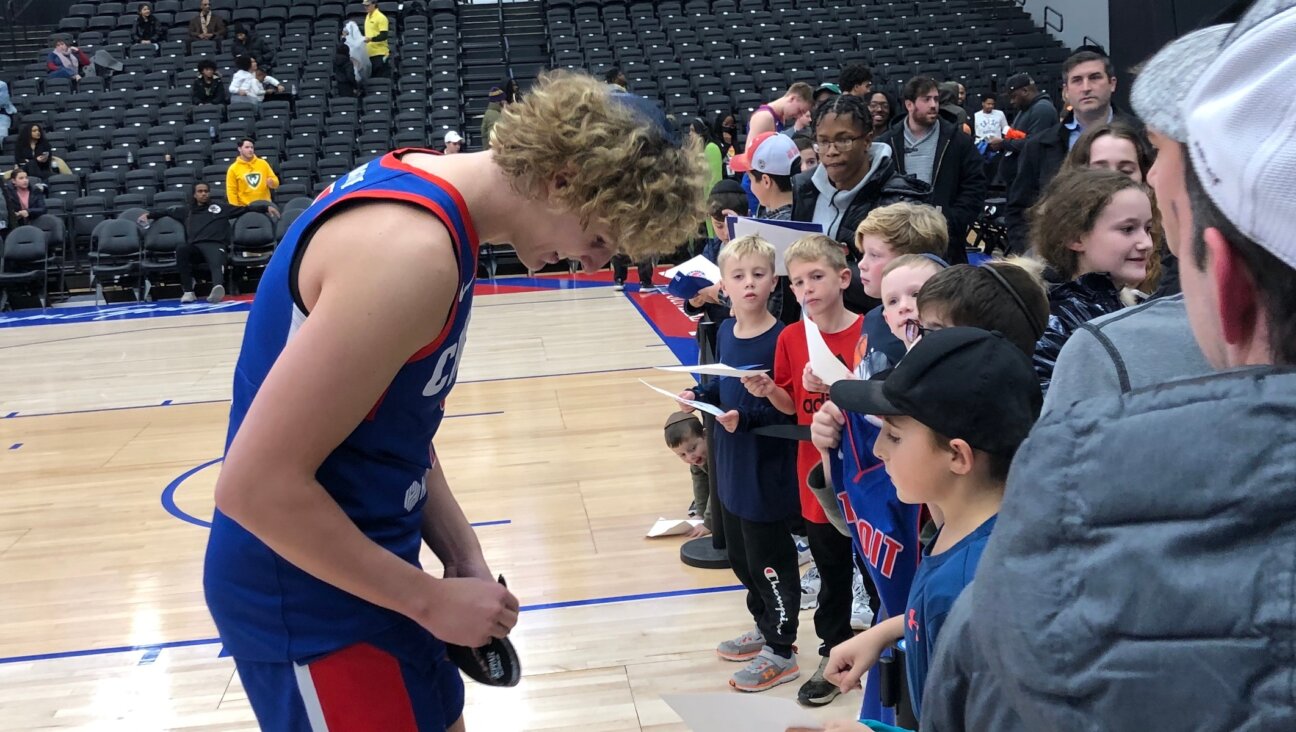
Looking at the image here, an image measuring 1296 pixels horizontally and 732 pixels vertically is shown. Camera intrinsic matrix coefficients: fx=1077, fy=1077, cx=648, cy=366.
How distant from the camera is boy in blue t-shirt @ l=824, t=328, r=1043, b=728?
1456mm

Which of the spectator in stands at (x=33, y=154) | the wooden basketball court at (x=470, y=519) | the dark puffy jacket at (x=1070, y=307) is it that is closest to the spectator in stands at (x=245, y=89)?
the spectator in stands at (x=33, y=154)

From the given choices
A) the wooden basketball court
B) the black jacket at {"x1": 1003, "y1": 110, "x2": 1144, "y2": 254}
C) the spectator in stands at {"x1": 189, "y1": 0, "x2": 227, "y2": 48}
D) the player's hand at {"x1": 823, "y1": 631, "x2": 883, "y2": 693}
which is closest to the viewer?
the player's hand at {"x1": 823, "y1": 631, "x2": 883, "y2": 693}

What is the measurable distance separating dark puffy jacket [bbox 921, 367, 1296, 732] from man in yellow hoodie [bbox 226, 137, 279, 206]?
1220cm

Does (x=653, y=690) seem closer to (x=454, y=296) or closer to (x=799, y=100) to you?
(x=454, y=296)

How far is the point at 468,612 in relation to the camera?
1415mm

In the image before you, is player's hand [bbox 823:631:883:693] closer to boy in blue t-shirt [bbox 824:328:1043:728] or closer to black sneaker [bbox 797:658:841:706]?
boy in blue t-shirt [bbox 824:328:1043:728]

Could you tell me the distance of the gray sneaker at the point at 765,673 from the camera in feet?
10.5

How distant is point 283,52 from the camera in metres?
15.8

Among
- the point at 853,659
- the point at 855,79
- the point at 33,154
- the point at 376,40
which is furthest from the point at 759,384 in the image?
the point at 376,40

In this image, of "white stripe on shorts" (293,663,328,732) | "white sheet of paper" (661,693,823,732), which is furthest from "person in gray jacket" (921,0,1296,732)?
"white stripe on shorts" (293,663,328,732)

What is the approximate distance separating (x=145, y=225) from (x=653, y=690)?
10.1 m

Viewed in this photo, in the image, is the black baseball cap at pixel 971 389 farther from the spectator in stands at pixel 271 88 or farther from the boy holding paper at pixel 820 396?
the spectator in stands at pixel 271 88

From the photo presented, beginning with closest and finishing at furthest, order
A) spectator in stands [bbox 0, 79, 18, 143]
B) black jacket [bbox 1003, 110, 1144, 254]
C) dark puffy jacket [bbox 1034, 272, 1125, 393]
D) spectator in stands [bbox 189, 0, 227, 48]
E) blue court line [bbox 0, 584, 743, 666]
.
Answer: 1. dark puffy jacket [bbox 1034, 272, 1125, 393]
2. blue court line [bbox 0, 584, 743, 666]
3. black jacket [bbox 1003, 110, 1144, 254]
4. spectator in stands [bbox 0, 79, 18, 143]
5. spectator in stands [bbox 189, 0, 227, 48]

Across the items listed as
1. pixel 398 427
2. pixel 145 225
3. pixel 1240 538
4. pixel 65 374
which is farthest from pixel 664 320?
pixel 1240 538
